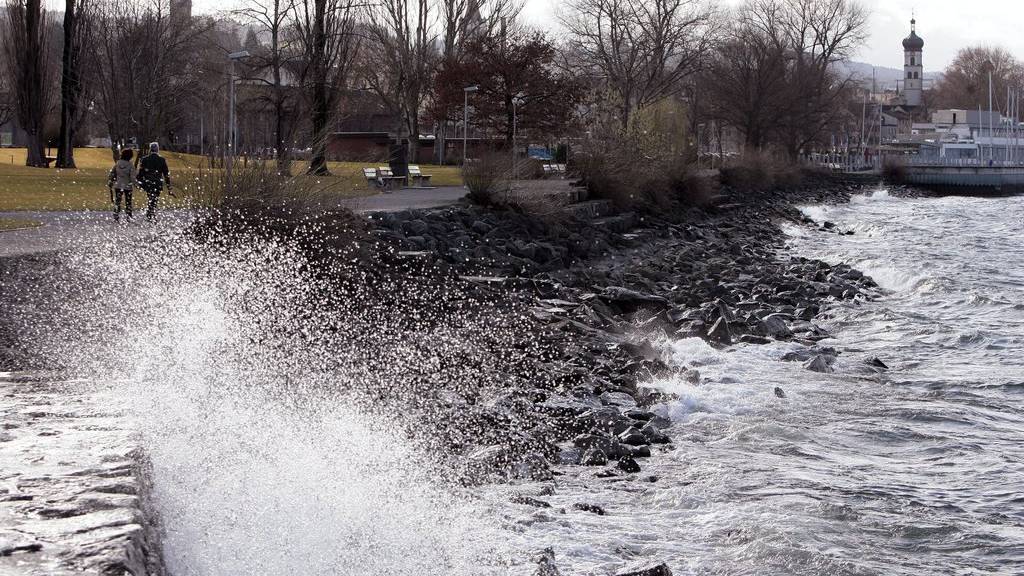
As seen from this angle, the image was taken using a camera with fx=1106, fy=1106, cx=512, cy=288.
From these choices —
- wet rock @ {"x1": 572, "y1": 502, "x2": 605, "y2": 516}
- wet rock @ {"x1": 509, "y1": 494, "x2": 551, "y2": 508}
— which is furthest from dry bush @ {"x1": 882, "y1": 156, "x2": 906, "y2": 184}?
wet rock @ {"x1": 509, "y1": 494, "x2": 551, "y2": 508}

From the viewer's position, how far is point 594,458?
908 cm

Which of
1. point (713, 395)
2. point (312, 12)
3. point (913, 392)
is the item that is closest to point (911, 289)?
point (913, 392)

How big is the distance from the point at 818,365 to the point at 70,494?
10398 mm

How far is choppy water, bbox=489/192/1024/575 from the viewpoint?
294 inches

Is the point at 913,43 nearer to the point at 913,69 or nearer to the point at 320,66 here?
the point at 913,69

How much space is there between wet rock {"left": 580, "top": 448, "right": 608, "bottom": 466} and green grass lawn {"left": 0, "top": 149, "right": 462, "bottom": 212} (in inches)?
289

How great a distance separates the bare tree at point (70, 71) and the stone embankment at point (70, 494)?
121 ft

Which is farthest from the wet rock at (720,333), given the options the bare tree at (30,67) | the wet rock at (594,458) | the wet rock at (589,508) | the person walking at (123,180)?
the bare tree at (30,67)

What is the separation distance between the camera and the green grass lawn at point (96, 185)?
15586mm

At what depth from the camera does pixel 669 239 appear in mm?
30469

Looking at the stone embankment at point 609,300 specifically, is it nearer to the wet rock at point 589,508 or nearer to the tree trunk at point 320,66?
the wet rock at point 589,508

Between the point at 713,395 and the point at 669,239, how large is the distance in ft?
62.2

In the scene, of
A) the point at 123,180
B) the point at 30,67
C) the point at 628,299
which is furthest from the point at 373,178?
the point at 628,299

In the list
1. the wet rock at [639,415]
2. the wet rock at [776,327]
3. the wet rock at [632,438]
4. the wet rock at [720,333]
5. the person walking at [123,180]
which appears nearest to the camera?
the wet rock at [632,438]
